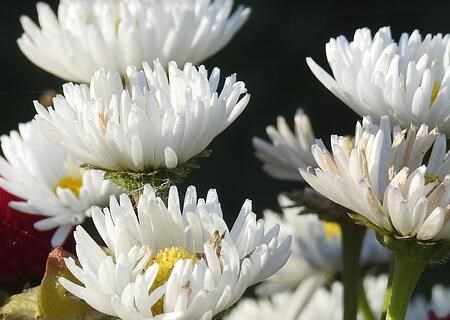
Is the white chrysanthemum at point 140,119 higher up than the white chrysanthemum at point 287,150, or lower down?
higher up

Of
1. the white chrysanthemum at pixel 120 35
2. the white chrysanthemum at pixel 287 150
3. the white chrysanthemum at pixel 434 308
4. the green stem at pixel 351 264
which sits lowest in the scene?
the white chrysanthemum at pixel 434 308

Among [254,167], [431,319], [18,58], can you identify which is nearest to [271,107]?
[254,167]

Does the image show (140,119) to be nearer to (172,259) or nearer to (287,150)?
(172,259)

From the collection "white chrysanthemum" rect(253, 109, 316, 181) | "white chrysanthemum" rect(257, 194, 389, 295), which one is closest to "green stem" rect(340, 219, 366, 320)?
"white chrysanthemum" rect(253, 109, 316, 181)

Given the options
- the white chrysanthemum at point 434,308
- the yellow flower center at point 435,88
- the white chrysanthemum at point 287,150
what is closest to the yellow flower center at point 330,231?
the white chrysanthemum at point 434,308

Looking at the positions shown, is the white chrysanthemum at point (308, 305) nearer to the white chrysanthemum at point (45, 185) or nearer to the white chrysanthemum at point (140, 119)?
the white chrysanthemum at point (45, 185)

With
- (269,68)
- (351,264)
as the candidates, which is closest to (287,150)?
(351,264)

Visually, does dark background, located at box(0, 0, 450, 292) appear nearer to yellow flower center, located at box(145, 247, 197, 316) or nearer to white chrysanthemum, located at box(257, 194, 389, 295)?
white chrysanthemum, located at box(257, 194, 389, 295)
